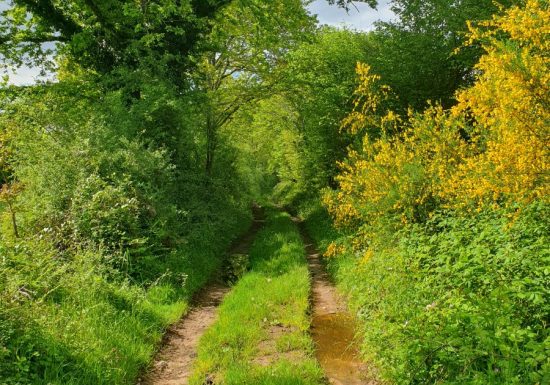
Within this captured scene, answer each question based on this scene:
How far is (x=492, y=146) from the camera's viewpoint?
6.08 metres

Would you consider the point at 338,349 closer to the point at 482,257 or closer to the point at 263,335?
the point at 263,335

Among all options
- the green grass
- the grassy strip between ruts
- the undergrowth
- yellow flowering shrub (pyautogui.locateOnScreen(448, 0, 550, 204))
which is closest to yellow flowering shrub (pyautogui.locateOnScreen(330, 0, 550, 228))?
yellow flowering shrub (pyautogui.locateOnScreen(448, 0, 550, 204))

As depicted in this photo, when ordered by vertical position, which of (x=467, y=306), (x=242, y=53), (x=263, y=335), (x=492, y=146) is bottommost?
(x=263, y=335)

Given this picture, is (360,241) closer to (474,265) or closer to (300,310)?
(300,310)

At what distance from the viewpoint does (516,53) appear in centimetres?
546

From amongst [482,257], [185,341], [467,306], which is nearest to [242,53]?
[185,341]

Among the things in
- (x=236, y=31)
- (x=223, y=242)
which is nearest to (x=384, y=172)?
(x=223, y=242)

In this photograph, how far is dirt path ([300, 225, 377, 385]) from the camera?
6055 mm

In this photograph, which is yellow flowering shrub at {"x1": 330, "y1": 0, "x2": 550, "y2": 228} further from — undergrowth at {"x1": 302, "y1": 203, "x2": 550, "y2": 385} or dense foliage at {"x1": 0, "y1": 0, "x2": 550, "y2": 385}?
undergrowth at {"x1": 302, "y1": 203, "x2": 550, "y2": 385}

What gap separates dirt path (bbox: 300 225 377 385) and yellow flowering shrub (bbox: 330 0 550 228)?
2.09 meters

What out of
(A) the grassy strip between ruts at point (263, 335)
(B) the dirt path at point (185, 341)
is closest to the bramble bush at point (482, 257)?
(A) the grassy strip between ruts at point (263, 335)

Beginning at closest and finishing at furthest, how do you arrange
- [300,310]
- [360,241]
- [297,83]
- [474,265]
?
[474,265], [300,310], [360,241], [297,83]

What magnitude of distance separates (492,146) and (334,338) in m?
3.93

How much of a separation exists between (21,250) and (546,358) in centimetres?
699
